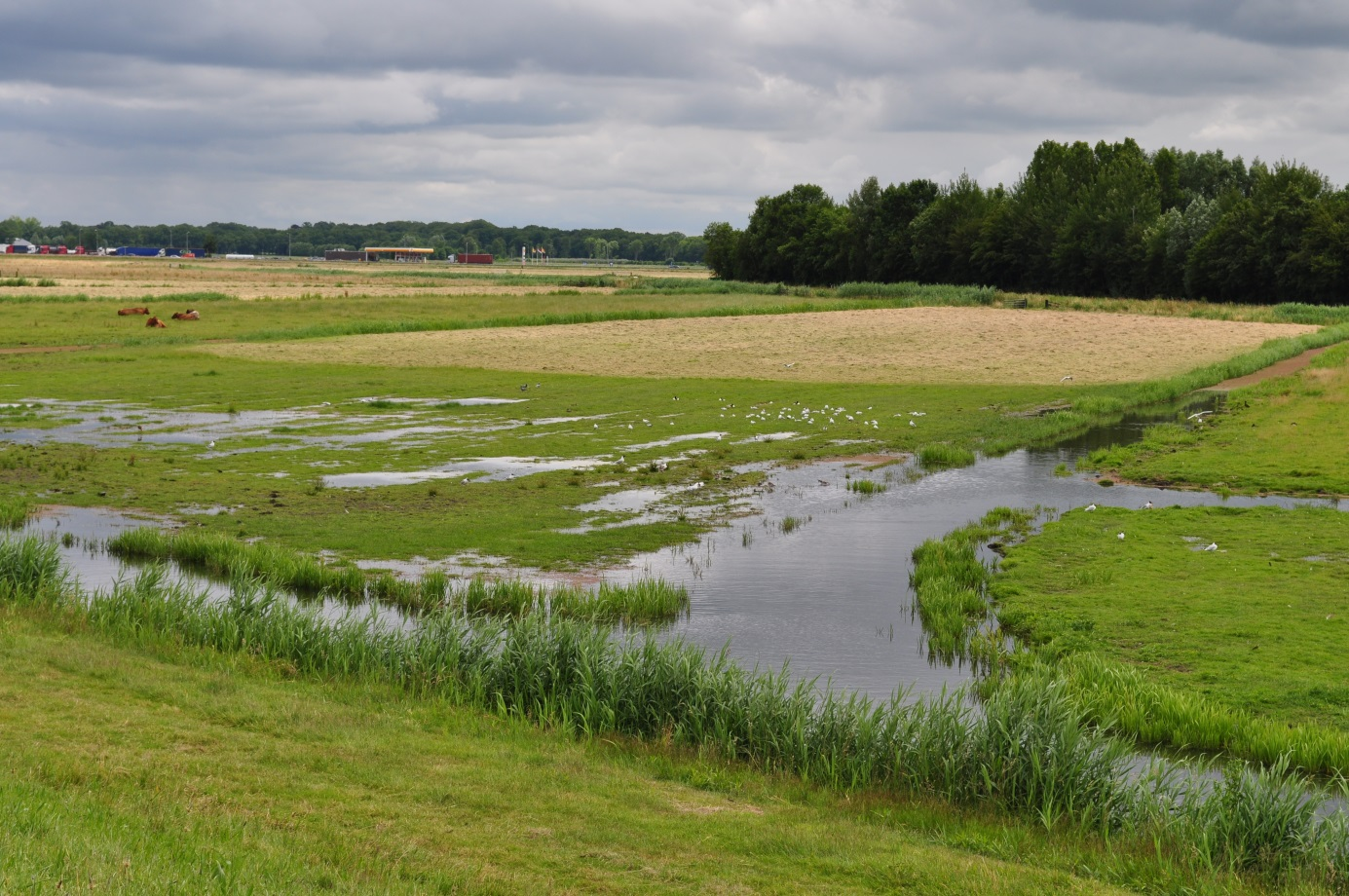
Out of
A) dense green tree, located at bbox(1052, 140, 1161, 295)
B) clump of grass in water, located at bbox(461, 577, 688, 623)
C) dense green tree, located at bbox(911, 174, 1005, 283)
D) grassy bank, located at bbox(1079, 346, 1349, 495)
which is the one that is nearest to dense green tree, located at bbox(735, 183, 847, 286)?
dense green tree, located at bbox(911, 174, 1005, 283)

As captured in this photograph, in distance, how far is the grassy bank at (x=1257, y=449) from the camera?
2766 cm

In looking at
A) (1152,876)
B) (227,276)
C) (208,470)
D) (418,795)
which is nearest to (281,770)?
(418,795)

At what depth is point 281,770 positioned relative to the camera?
9805 mm

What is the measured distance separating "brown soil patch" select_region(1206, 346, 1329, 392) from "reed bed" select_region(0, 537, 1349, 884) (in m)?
41.0

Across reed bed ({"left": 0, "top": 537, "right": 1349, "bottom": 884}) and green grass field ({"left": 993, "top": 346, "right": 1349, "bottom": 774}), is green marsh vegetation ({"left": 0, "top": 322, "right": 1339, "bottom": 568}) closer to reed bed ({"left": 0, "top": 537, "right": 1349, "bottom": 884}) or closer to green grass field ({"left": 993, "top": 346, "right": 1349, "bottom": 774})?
reed bed ({"left": 0, "top": 537, "right": 1349, "bottom": 884})

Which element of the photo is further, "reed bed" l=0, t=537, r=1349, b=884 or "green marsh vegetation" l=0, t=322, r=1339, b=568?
"green marsh vegetation" l=0, t=322, r=1339, b=568

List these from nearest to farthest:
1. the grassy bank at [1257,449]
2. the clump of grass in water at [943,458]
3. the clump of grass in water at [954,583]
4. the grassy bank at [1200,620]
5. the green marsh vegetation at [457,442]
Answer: the grassy bank at [1200,620] → the clump of grass in water at [954,583] → the green marsh vegetation at [457,442] → the grassy bank at [1257,449] → the clump of grass in water at [943,458]

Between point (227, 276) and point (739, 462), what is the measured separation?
475ft

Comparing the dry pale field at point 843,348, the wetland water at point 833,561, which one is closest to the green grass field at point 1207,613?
the wetland water at point 833,561

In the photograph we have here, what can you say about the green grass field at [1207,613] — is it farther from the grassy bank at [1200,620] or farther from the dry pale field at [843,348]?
the dry pale field at [843,348]

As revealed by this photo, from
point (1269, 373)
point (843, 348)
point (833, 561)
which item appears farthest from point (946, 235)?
point (833, 561)

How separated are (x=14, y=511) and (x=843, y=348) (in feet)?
160

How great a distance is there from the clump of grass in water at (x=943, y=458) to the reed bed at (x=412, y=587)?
14.4m

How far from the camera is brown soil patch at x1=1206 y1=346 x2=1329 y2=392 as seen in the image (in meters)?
49.8
